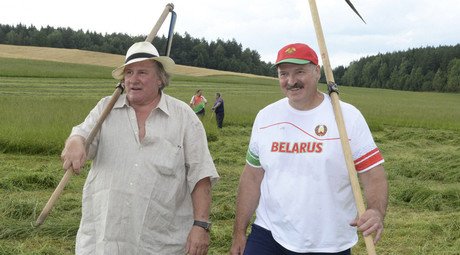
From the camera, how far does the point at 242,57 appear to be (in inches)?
3526

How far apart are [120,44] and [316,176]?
262ft

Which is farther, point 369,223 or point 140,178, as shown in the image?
point 140,178

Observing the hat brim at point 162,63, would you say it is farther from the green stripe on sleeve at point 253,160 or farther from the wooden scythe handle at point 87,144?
the green stripe on sleeve at point 253,160

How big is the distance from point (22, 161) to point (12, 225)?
4.56 metres

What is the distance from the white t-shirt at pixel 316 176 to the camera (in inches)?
114

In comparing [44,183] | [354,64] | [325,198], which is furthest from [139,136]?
[354,64]

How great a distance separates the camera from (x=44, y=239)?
18.2 ft

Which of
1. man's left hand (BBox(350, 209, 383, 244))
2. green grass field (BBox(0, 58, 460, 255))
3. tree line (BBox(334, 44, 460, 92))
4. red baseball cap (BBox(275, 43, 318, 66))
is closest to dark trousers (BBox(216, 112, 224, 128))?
green grass field (BBox(0, 58, 460, 255))

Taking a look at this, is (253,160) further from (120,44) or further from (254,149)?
(120,44)

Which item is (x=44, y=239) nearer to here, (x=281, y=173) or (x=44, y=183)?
(x=44, y=183)

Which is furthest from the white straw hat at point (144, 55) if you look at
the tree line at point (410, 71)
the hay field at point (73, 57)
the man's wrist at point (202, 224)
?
the tree line at point (410, 71)

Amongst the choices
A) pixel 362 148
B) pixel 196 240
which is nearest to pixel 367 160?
pixel 362 148

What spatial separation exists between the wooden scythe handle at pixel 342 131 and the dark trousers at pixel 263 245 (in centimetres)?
35

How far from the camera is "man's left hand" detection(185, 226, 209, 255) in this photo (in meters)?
3.12
